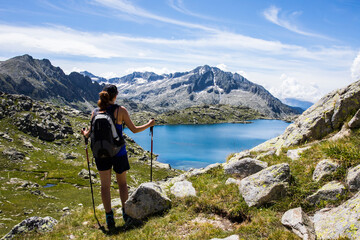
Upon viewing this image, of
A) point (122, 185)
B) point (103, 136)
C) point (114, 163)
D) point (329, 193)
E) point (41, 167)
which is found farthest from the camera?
point (41, 167)

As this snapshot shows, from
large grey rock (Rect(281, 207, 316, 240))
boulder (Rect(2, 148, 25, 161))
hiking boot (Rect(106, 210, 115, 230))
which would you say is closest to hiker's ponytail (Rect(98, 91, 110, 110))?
hiking boot (Rect(106, 210, 115, 230))

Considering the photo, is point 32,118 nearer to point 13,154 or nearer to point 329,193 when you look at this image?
point 13,154

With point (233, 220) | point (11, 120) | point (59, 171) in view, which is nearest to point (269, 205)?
point (233, 220)

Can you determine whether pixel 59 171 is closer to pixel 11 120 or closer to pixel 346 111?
pixel 11 120

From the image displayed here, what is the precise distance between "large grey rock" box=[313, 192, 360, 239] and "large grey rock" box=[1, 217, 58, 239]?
9.90m

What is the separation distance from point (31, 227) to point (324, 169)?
38.8ft

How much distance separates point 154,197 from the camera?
344 inches

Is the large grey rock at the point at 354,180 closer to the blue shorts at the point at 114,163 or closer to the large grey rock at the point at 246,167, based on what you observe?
the large grey rock at the point at 246,167

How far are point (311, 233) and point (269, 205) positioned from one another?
1.84m

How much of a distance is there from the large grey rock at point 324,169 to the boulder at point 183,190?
15.4ft

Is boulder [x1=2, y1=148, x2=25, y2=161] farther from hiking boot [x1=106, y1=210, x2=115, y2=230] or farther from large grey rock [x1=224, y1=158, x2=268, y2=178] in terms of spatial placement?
large grey rock [x1=224, y1=158, x2=268, y2=178]

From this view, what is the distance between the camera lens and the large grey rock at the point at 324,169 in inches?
301

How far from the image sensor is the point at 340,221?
557 cm

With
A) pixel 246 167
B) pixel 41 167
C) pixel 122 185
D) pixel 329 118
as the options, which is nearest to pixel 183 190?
pixel 122 185
